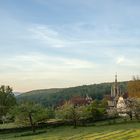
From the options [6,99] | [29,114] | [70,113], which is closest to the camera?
[29,114]

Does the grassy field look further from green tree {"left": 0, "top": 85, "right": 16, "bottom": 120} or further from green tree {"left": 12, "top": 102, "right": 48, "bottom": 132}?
green tree {"left": 0, "top": 85, "right": 16, "bottom": 120}

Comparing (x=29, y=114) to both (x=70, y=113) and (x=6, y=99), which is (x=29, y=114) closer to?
(x=70, y=113)

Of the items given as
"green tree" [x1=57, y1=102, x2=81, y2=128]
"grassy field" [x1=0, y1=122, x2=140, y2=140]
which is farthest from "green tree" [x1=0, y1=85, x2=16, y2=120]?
"grassy field" [x1=0, y1=122, x2=140, y2=140]

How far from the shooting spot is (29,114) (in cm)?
9875

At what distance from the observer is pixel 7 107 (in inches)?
5197

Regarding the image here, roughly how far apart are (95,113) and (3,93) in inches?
1423

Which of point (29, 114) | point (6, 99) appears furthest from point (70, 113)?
point (6, 99)

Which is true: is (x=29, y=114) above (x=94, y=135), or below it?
above

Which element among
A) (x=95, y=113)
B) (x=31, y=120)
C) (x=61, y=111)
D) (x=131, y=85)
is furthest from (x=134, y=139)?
(x=131, y=85)

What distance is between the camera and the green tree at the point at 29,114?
9844cm

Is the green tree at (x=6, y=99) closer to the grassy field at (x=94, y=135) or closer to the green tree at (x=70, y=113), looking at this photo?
the green tree at (x=70, y=113)

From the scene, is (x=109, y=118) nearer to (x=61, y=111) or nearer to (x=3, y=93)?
(x=61, y=111)

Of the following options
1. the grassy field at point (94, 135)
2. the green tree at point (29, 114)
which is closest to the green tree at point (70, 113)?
the green tree at point (29, 114)

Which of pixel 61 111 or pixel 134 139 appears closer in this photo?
pixel 134 139
